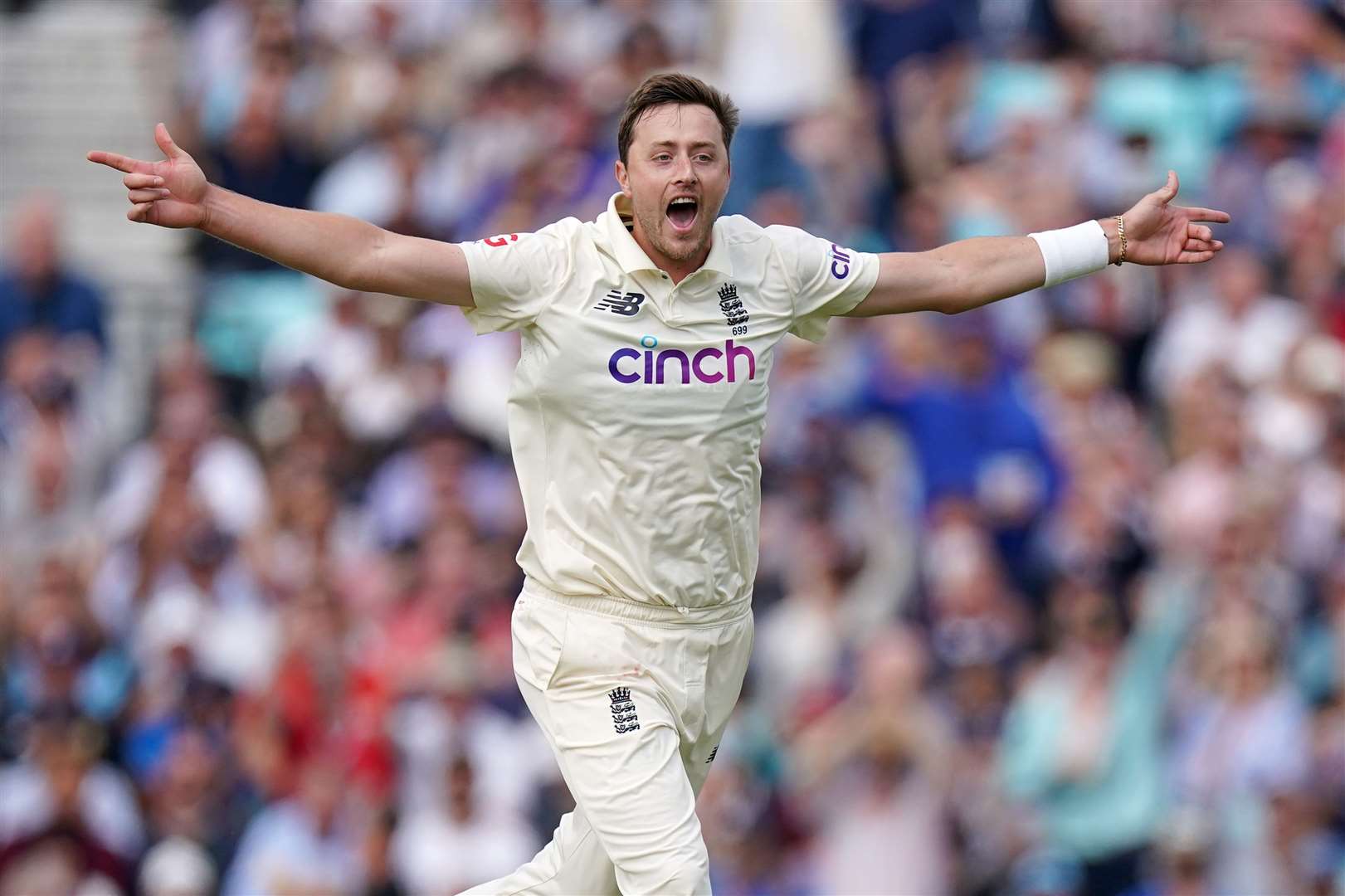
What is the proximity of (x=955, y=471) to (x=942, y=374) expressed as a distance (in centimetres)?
64

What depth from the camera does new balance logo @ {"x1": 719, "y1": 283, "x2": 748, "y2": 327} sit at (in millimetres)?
6789

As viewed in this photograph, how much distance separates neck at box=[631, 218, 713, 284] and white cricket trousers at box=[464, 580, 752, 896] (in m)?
1.01

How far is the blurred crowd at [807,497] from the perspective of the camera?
11188mm

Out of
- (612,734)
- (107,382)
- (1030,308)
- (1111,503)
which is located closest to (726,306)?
(612,734)

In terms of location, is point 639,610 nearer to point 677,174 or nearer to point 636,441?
point 636,441

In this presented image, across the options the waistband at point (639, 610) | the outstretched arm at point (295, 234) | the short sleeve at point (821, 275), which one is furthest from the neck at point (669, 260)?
the waistband at point (639, 610)

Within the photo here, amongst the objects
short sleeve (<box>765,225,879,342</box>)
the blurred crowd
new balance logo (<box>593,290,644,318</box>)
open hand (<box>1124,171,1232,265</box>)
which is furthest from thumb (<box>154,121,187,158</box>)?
the blurred crowd

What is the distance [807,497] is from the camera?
12.1 metres

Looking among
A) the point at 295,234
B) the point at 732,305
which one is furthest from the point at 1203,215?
the point at 295,234

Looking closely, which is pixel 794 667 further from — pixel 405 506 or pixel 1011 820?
pixel 405 506

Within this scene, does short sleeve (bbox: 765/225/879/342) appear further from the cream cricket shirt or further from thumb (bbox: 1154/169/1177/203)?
thumb (bbox: 1154/169/1177/203)

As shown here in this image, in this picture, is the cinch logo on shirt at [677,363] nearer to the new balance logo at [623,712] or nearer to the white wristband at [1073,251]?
the new balance logo at [623,712]

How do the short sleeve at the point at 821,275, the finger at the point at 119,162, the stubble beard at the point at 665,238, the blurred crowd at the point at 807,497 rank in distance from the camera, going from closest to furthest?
the finger at the point at 119,162, the stubble beard at the point at 665,238, the short sleeve at the point at 821,275, the blurred crowd at the point at 807,497

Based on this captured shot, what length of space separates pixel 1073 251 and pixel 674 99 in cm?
148
